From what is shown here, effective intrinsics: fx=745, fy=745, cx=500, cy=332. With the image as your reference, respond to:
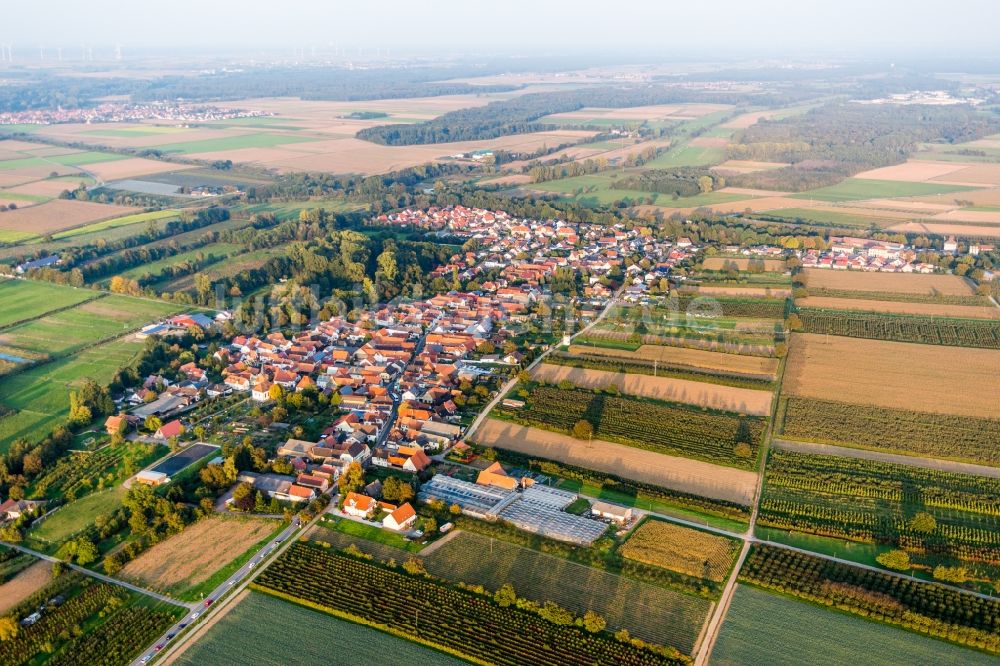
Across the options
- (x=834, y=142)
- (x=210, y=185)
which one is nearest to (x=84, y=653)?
(x=210, y=185)

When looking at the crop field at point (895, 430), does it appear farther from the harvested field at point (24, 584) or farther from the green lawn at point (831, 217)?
the green lawn at point (831, 217)

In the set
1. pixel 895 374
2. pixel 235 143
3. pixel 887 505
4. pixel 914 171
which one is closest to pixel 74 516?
pixel 887 505

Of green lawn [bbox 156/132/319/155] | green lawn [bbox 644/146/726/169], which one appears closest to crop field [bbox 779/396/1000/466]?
green lawn [bbox 644/146/726/169]

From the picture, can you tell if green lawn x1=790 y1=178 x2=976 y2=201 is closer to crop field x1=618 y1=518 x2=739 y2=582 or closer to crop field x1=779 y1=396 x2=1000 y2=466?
crop field x1=779 y1=396 x2=1000 y2=466

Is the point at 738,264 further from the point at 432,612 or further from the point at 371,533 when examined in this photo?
the point at 432,612

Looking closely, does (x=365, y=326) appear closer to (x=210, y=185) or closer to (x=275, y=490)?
(x=275, y=490)

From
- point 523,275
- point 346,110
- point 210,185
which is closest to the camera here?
point 523,275
